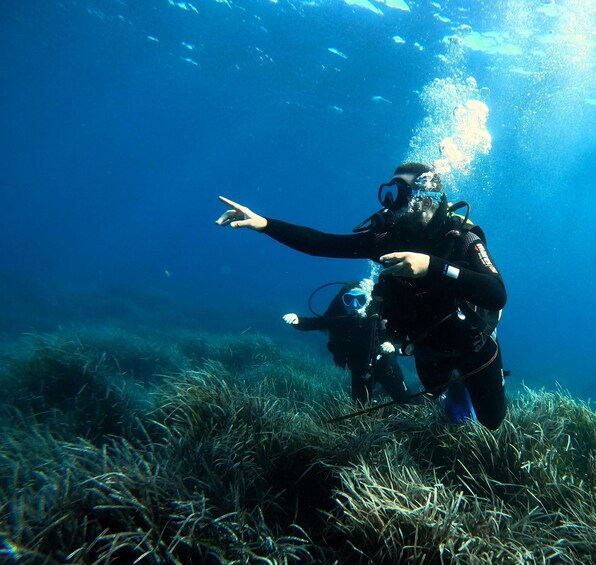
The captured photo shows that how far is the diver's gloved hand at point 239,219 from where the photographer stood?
Result: 3.22 meters

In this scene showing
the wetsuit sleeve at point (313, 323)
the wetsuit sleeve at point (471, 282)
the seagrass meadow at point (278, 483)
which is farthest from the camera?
the wetsuit sleeve at point (313, 323)

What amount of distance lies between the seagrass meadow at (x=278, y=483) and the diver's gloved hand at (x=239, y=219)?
71.6 inches

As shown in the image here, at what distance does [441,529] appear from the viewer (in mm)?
1929

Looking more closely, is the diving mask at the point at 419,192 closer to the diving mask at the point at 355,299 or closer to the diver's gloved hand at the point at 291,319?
the diving mask at the point at 355,299

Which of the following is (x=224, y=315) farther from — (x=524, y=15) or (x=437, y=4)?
(x=524, y=15)

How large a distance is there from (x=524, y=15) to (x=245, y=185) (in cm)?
7402

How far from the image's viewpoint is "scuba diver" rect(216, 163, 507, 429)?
122 inches

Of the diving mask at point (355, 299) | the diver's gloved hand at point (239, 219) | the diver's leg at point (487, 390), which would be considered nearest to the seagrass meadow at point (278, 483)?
the diver's leg at point (487, 390)

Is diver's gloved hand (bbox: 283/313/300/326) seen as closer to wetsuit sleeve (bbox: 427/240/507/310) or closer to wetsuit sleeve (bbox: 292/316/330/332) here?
wetsuit sleeve (bbox: 292/316/330/332)

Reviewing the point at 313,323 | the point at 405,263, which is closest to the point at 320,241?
the point at 405,263

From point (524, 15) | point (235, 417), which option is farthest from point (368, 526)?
point (524, 15)

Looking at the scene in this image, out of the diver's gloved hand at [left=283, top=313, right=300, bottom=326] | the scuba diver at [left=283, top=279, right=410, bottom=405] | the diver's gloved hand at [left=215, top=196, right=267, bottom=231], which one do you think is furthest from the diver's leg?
the diver's gloved hand at [left=283, top=313, right=300, bottom=326]

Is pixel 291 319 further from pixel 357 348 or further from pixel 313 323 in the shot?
pixel 357 348

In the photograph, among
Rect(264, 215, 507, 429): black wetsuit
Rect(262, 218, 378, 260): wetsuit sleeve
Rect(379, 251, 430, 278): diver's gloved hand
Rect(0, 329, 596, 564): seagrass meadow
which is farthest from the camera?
Rect(262, 218, 378, 260): wetsuit sleeve
